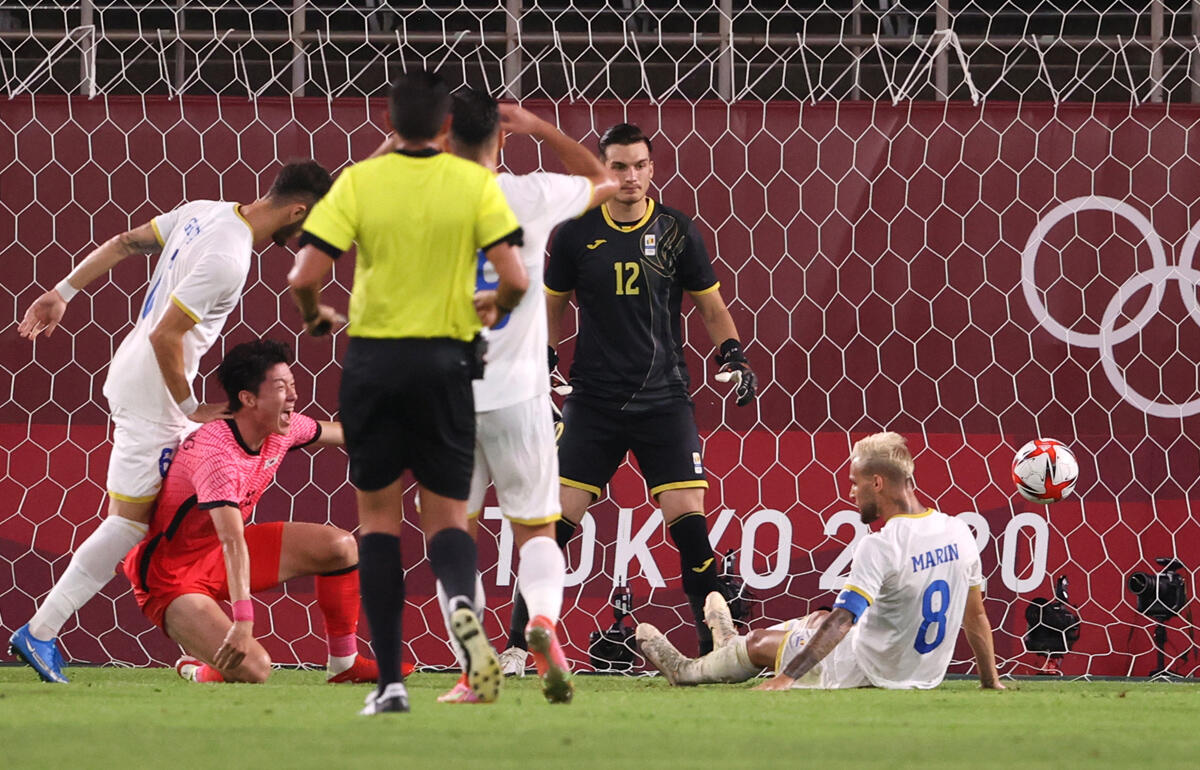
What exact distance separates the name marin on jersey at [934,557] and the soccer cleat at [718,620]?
65 cm

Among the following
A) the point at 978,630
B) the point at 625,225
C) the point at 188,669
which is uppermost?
the point at 625,225

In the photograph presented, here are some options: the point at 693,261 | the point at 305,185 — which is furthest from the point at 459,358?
the point at 693,261

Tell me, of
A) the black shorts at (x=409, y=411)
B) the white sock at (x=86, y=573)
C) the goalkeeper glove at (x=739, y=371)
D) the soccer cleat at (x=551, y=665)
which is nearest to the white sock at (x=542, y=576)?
the soccer cleat at (x=551, y=665)

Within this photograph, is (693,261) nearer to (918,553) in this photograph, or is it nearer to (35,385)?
(918,553)

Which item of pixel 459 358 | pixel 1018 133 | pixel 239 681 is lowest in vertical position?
pixel 239 681

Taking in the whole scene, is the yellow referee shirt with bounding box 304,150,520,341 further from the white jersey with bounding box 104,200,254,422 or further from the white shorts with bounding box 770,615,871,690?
the white shorts with bounding box 770,615,871,690

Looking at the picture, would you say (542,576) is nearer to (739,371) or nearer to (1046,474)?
(739,371)

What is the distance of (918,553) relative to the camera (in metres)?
4.65

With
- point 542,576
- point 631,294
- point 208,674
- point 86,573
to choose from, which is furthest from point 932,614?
point 86,573

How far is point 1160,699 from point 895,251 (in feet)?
7.63

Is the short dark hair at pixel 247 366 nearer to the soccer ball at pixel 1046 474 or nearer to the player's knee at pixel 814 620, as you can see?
the player's knee at pixel 814 620

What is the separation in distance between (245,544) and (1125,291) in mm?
3520

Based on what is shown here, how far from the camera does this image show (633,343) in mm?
5418

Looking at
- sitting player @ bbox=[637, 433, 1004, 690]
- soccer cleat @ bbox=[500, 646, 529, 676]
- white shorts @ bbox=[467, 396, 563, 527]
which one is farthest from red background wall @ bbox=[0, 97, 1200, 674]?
white shorts @ bbox=[467, 396, 563, 527]
